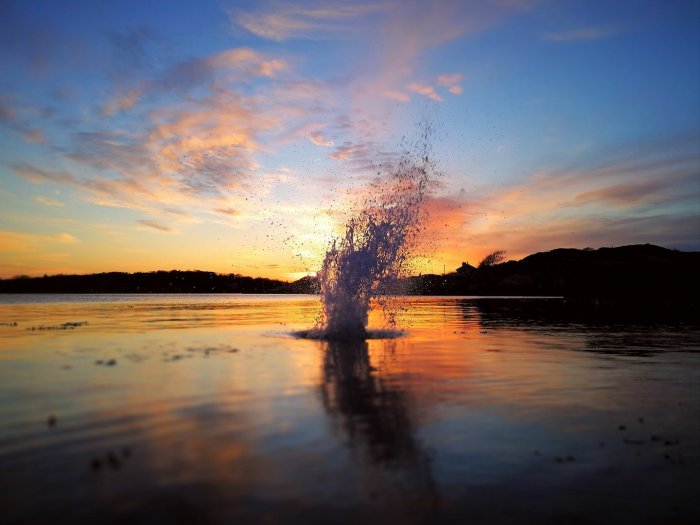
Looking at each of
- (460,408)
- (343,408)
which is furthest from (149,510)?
(460,408)

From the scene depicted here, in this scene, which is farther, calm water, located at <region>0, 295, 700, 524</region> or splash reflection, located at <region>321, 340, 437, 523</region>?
splash reflection, located at <region>321, 340, 437, 523</region>

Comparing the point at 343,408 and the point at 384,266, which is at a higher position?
the point at 384,266

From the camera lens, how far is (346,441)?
8.86 meters

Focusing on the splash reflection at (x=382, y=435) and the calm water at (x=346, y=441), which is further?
the splash reflection at (x=382, y=435)

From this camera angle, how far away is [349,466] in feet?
24.9

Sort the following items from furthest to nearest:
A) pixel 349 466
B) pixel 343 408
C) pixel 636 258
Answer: pixel 636 258 < pixel 343 408 < pixel 349 466

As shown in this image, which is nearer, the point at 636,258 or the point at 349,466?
the point at 349,466

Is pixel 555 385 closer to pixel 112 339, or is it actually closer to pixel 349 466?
pixel 349 466

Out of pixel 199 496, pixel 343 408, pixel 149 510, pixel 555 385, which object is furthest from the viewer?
pixel 555 385

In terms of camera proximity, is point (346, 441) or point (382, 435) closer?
point (346, 441)

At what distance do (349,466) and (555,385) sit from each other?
9.39 metres

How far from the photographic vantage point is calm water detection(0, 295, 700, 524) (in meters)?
6.29

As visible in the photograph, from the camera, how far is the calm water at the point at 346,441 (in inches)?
248

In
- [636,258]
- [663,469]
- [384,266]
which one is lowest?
[663,469]
